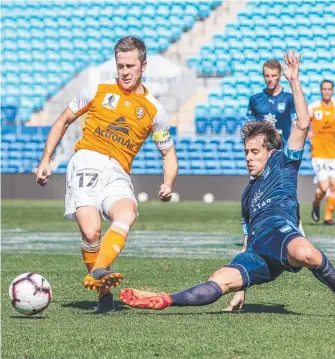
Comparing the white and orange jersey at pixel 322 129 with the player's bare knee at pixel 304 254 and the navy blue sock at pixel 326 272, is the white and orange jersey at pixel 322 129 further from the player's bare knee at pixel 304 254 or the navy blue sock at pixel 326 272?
the player's bare knee at pixel 304 254

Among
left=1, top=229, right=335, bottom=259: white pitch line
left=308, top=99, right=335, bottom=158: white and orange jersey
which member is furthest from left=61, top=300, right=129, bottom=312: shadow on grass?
left=308, top=99, right=335, bottom=158: white and orange jersey

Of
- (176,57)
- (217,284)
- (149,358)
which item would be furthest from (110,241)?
(176,57)

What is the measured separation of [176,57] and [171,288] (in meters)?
20.5

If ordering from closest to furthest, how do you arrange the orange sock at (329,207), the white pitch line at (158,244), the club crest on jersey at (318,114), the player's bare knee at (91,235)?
1. the player's bare knee at (91,235)
2. the white pitch line at (158,244)
3. the orange sock at (329,207)
4. the club crest on jersey at (318,114)

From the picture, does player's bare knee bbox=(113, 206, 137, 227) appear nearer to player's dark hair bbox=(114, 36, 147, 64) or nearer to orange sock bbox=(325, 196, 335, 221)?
player's dark hair bbox=(114, 36, 147, 64)

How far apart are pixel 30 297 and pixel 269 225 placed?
5.60 ft

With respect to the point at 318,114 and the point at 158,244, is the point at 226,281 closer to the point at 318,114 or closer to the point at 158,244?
the point at 158,244

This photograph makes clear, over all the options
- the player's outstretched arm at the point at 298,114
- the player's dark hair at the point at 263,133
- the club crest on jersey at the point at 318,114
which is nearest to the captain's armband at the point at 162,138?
the player's dark hair at the point at 263,133

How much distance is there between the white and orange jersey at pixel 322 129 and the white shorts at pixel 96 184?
1090 centimetres

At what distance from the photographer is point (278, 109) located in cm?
1090

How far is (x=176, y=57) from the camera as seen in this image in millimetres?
28328

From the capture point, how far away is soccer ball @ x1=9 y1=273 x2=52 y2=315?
22.0ft

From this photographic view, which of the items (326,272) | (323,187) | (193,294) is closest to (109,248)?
(193,294)

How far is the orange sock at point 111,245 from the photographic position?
269 inches
